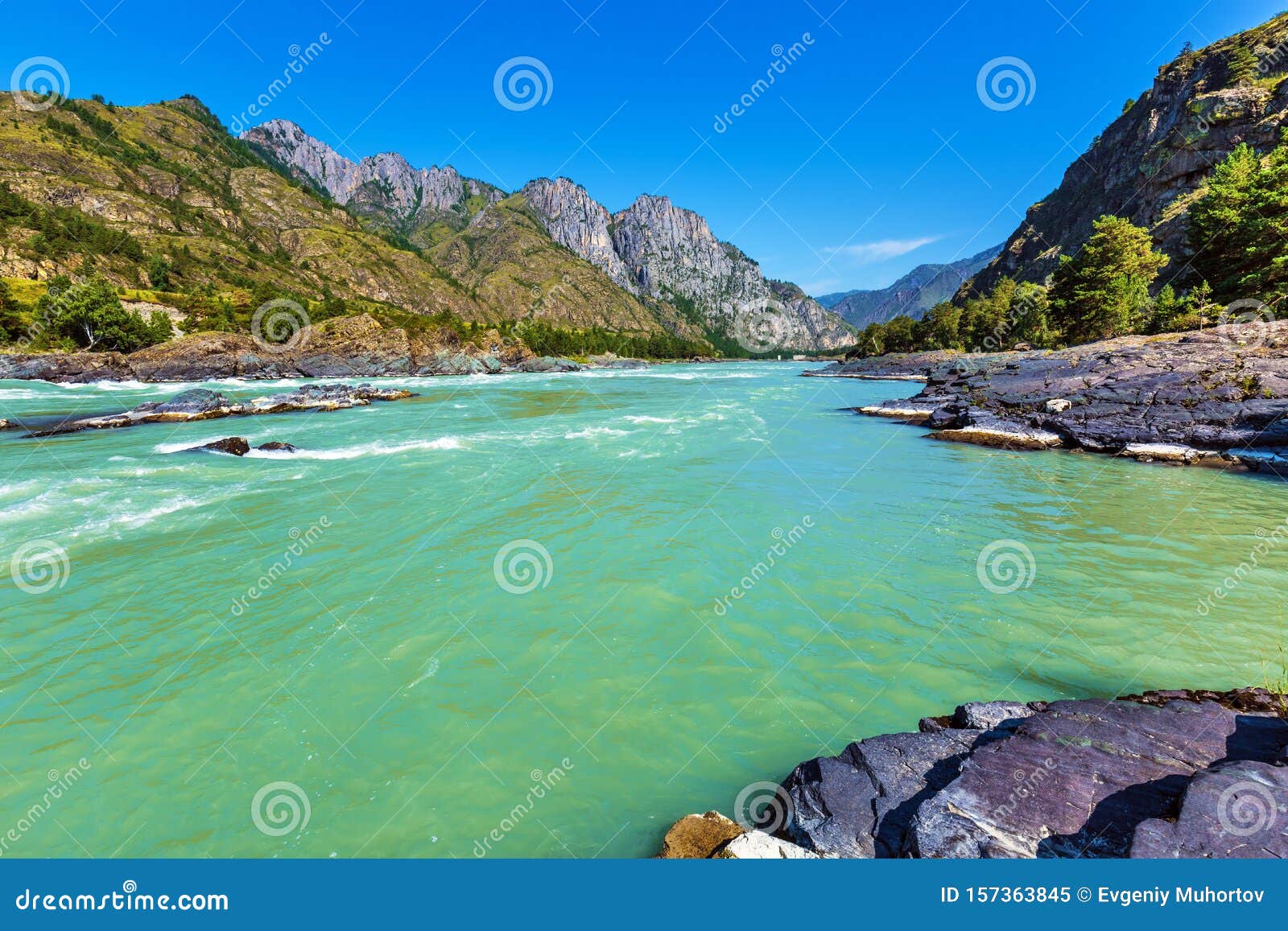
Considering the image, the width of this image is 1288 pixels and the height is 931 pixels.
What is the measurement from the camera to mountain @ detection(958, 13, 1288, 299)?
7862cm

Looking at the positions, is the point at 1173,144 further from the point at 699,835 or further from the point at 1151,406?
the point at 699,835

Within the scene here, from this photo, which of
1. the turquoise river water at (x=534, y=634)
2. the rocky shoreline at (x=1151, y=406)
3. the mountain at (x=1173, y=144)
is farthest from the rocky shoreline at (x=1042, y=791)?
the mountain at (x=1173, y=144)

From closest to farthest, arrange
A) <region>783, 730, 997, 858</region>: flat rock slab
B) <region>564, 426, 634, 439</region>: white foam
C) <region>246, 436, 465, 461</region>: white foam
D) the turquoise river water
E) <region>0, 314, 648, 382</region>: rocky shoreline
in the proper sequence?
<region>783, 730, 997, 858</region>: flat rock slab < the turquoise river water < <region>246, 436, 465, 461</region>: white foam < <region>564, 426, 634, 439</region>: white foam < <region>0, 314, 648, 382</region>: rocky shoreline

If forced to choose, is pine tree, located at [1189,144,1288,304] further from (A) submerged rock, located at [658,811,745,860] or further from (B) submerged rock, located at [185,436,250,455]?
(B) submerged rock, located at [185,436,250,455]

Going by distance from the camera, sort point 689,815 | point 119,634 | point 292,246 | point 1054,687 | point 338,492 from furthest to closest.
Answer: point 292,246
point 338,492
point 119,634
point 1054,687
point 689,815

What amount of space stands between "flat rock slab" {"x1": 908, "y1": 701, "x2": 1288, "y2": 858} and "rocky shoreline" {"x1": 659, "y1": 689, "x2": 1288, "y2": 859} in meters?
0.01

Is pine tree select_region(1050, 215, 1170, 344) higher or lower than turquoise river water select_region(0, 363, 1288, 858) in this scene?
higher

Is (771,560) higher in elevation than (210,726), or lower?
higher

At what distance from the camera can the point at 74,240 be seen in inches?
4377

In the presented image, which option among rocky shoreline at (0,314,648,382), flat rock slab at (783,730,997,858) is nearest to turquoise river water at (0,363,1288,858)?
flat rock slab at (783,730,997,858)

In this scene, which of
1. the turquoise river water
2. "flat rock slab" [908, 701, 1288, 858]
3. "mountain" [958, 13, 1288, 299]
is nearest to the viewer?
"flat rock slab" [908, 701, 1288, 858]

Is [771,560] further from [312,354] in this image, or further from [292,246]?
[292,246]
